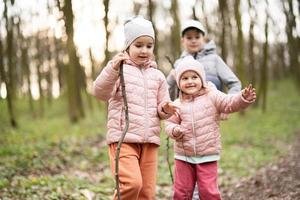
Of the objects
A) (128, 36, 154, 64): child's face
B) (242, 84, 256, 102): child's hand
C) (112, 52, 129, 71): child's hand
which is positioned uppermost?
(128, 36, 154, 64): child's face

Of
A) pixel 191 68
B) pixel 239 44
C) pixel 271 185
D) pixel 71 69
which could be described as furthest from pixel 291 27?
pixel 191 68

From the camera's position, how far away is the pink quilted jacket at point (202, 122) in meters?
4.23

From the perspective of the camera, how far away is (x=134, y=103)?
13.0ft

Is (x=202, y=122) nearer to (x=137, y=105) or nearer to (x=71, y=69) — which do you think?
(x=137, y=105)

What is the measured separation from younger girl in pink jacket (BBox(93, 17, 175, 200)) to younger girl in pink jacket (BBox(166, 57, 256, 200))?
0.93 ft

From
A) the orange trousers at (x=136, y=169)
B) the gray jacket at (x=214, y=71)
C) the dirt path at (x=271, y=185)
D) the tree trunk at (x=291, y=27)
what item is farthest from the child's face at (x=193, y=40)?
the tree trunk at (x=291, y=27)

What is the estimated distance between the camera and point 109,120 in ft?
13.3

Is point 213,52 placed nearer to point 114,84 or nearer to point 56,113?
point 114,84

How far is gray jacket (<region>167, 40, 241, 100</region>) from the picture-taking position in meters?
5.18

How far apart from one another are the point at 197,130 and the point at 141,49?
3.22 feet

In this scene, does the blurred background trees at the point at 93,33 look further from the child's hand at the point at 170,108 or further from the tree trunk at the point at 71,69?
A: the child's hand at the point at 170,108

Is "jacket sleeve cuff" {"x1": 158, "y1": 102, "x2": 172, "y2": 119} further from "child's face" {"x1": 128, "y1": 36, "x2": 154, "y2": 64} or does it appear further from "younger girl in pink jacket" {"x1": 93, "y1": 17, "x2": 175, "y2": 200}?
"child's face" {"x1": 128, "y1": 36, "x2": 154, "y2": 64}

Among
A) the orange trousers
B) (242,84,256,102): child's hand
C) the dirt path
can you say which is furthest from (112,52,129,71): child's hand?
the dirt path

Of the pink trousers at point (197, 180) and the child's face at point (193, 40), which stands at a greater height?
the child's face at point (193, 40)
